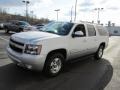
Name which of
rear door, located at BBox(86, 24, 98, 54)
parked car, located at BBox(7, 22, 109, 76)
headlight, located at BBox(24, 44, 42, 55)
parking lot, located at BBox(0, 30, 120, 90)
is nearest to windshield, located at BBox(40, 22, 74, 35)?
parked car, located at BBox(7, 22, 109, 76)

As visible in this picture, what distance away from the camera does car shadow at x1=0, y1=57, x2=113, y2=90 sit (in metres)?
5.20

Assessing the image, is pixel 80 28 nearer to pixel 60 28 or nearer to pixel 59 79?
pixel 60 28

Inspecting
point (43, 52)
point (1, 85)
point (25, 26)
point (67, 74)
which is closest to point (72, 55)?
point (67, 74)

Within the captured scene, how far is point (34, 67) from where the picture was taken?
5.39 m

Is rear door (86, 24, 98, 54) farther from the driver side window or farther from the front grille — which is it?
the front grille

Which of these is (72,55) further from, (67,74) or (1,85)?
(1,85)

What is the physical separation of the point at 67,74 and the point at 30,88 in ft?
6.07

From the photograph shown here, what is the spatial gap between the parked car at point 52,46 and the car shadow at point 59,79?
1.32 feet

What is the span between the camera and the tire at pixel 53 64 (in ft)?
18.9

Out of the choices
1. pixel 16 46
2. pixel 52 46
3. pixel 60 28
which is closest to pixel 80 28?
pixel 60 28

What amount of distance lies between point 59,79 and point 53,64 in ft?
1.74

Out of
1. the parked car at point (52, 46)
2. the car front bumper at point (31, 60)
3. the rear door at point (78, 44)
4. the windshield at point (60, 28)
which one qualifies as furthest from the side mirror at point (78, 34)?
the car front bumper at point (31, 60)

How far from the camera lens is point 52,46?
5707 mm

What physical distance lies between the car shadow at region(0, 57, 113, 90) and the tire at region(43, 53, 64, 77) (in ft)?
0.58
